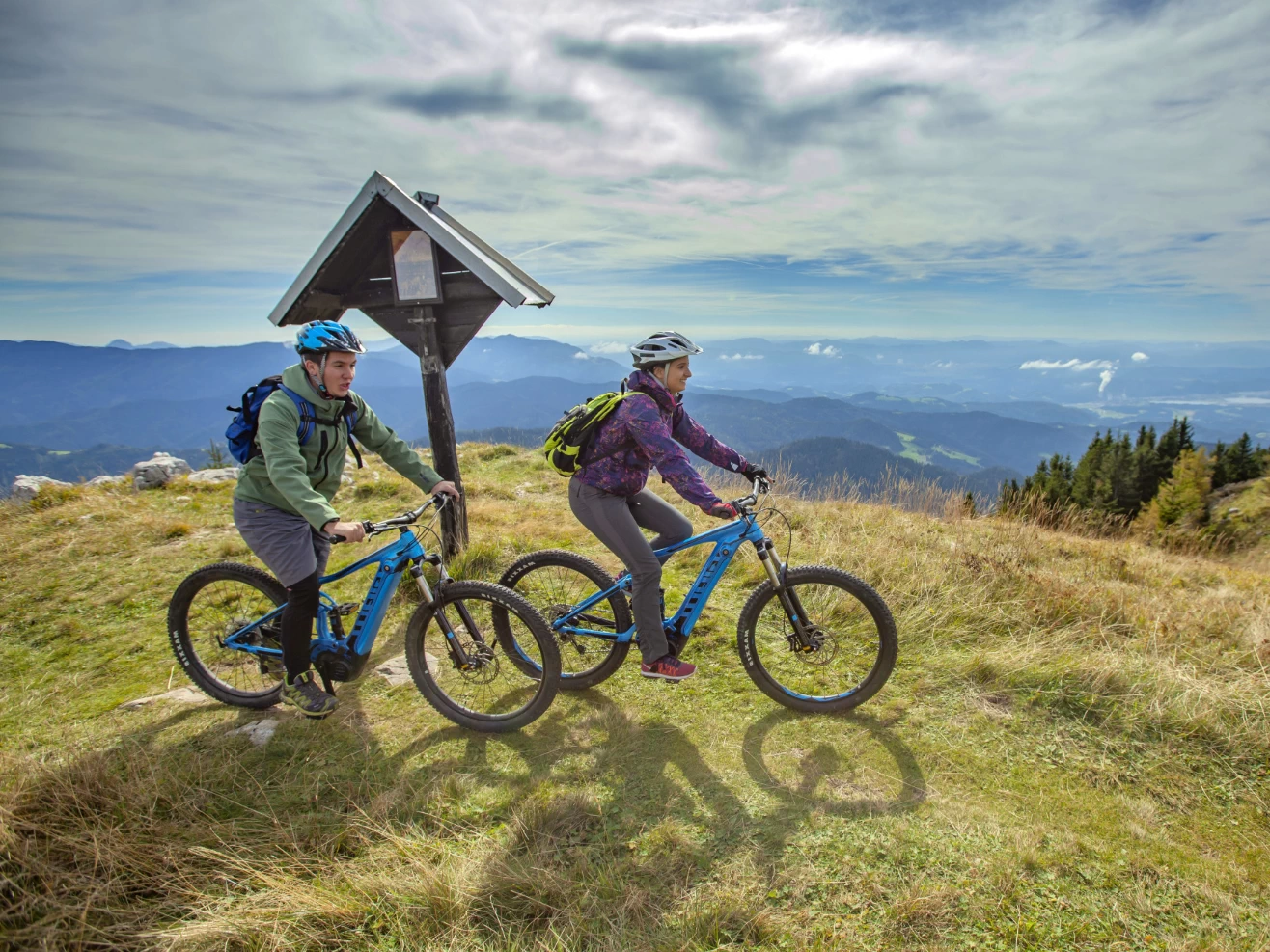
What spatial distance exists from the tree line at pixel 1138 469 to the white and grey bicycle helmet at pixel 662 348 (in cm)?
5586

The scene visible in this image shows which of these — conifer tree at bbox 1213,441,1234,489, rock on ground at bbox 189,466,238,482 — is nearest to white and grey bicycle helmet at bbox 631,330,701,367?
rock on ground at bbox 189,466,238,482

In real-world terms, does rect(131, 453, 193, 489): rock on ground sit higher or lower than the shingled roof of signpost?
lower

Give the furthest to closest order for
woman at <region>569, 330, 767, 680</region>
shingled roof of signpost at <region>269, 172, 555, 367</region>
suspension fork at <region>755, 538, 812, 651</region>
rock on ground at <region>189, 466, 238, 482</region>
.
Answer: rock on ground at <region>189, 466, 238, 482</region> < shingled roof of signpost at <region>269, 172, 555, 367</region> < suspension fork at <region>755, 538, 812, 651</region> < woman at <region>569, 330, 767, 680</region>

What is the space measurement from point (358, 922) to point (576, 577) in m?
2.79

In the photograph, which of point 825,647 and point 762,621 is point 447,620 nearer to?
point 762,621

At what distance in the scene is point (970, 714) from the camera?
4570 mm

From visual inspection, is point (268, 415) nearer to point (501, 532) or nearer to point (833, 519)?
point (501, 532)

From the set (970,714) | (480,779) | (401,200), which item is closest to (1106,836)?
(970,714)

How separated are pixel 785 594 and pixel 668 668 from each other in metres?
1.08

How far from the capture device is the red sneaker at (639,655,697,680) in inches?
182

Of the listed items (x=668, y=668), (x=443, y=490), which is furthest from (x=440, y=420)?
(x=668, y=668)

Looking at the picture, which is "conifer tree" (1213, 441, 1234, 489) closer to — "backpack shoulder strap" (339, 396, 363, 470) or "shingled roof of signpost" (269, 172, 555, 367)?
"shingled roof of signpost" (269, 172, 555, 367)

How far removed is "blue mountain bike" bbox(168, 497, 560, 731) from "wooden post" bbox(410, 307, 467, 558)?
2.17 metres

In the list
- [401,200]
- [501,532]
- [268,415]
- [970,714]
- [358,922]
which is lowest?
[358,922]
